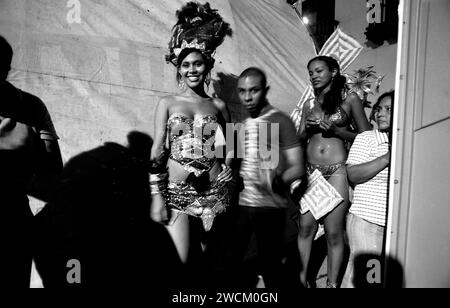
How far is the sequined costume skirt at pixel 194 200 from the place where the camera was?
2936 millimetres

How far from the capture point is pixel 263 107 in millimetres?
3385

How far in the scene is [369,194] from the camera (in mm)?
3133

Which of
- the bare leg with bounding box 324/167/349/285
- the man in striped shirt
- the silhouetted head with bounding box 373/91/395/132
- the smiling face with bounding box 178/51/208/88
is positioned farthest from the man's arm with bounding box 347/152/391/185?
the smiling face with bounding box 178/51/208/88

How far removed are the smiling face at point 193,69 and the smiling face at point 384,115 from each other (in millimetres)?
1588

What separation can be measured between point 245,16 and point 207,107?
117cm

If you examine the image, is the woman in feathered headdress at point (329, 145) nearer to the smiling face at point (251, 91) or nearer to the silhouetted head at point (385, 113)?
the silhouetted head at point (385, 113)

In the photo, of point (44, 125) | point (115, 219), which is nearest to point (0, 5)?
point (44, 125)

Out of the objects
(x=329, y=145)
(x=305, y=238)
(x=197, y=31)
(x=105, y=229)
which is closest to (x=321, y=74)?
(x=329, y=145)

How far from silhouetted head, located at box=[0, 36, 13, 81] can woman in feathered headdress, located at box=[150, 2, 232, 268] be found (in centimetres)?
113

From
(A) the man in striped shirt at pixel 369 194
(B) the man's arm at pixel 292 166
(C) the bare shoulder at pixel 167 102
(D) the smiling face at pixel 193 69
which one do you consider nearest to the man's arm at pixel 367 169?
(A) the man in striped shirt at pixel 369 194

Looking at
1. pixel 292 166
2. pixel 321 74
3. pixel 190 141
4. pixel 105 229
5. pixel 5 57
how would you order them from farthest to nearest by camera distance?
pixel 321 74, pixel 292 166, pixel 105 229, pixel 190 141, pixel 5 57

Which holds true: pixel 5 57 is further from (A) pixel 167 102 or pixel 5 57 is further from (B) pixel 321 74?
(B) pixel 321 74

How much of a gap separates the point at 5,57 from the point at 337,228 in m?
3.03
